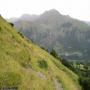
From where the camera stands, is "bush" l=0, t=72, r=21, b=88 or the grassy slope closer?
"bush" l=0, t=72, r=21, b=88

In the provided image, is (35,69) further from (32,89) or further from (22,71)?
(32,89)

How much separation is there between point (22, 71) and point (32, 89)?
4.06m

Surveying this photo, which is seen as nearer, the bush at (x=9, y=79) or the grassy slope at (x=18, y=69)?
the bush at (x=9, y=79)

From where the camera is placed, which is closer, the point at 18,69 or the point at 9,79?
the point at 9,79

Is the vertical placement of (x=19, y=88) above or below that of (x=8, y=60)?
below

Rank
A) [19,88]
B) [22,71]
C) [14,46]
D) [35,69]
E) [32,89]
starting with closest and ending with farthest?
[19,88] → [32,89] → [22,71] → [35,69] → [14,46]

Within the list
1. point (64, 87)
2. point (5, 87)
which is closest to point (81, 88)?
point (64, 87)

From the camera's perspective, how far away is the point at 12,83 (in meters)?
30.5

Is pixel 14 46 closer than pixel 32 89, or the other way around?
pixel 32 89

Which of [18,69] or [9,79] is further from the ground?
[18,69]

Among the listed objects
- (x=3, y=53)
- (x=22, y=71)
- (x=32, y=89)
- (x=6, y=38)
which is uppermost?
(x=6, y=38)

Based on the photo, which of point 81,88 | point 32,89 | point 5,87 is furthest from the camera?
point 81,88

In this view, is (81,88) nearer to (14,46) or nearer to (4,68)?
(14,46)

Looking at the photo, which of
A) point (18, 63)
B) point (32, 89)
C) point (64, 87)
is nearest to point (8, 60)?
point (18, 63)
